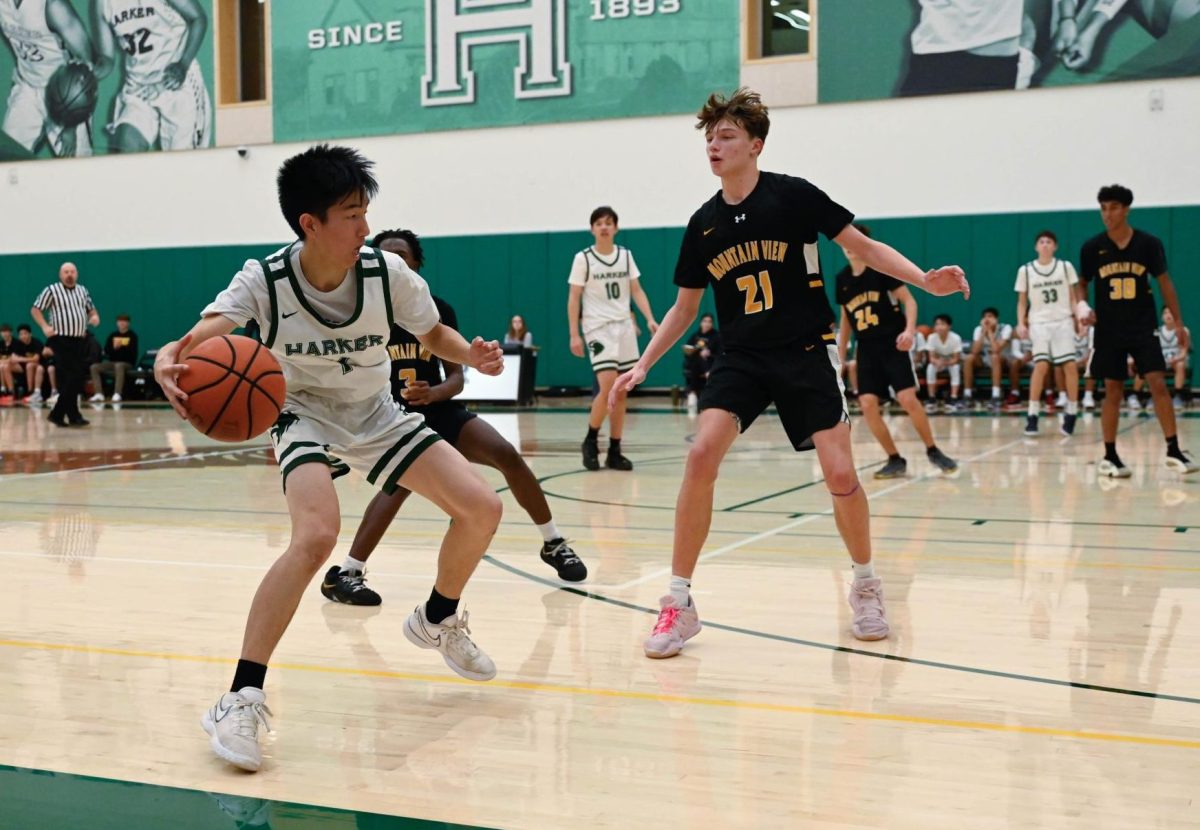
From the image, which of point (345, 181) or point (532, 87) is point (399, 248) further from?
point (532, 87)

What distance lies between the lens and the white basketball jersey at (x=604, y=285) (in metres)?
10.3

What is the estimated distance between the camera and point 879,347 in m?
9.31

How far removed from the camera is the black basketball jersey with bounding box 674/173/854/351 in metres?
4.45

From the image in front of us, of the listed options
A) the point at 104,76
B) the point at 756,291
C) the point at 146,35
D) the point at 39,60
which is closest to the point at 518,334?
the point at 146,35

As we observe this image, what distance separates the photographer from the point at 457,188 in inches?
835

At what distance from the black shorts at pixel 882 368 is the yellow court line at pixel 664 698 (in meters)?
5.81

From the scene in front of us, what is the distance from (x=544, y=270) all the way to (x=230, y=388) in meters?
17.6

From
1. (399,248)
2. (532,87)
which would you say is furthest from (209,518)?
(532,87)

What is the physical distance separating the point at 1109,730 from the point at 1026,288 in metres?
9.75

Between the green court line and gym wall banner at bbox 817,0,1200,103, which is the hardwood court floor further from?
gym wall banner at bbox 817,0,1200,103

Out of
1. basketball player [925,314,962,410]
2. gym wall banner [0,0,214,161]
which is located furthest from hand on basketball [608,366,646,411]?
gym wall banner [0,0,214,161]

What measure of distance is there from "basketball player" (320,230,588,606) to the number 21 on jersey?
4.39 ft

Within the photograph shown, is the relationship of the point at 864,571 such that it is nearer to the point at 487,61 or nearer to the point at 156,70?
the point at 487,61

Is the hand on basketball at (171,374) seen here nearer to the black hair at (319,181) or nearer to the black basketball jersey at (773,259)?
the black hair at (319,181)
